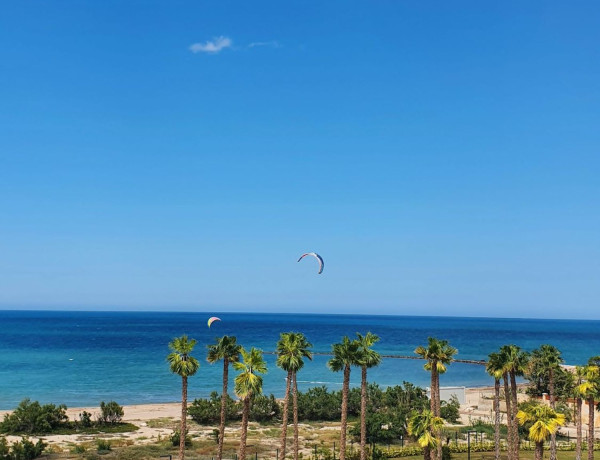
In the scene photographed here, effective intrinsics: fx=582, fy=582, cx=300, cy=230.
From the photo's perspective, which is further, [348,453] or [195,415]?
[195,415]

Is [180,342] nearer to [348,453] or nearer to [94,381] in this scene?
[348,453]

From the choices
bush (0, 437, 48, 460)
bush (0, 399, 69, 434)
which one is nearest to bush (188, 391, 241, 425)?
bush (0, 399, 69, 434)

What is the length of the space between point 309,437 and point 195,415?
56.6ft

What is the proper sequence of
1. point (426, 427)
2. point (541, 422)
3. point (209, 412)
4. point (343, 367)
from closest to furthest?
point (541, 422), point (426, 427), point (343, 367), point (209, 412)

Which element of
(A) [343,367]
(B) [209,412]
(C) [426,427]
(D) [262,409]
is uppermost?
(A) [343,367]

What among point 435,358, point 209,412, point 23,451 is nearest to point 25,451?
point 23,451

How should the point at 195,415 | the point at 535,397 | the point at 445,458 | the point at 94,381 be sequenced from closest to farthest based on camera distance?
the point at 445,458 < the point at 195,415 < the point at 535,397 < the point at 94,381

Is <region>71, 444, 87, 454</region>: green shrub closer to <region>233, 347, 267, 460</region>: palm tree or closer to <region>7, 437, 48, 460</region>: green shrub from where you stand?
<region>7, 437, 48, 460</region>: green shrub

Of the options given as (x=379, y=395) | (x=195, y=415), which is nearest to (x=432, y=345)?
(x=379, y=395)

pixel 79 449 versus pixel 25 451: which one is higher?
pixel 25 451

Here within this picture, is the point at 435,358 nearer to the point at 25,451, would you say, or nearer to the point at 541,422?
the point at 541,422

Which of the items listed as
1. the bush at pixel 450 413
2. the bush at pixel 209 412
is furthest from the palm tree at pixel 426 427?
the bush at pixel 450 413

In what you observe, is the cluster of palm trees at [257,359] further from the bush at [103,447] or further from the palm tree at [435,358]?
the bush at [103,447]

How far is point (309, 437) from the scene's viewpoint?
69.8 metres
